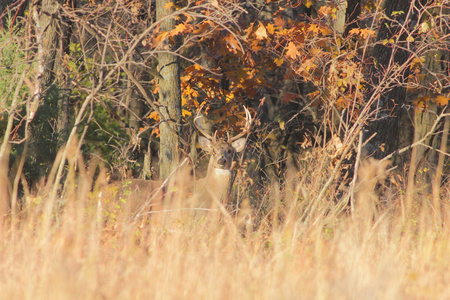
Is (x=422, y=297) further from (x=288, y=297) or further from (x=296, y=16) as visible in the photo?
(x=296, y=16)

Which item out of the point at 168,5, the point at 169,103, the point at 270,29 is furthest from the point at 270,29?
the point at 169,103

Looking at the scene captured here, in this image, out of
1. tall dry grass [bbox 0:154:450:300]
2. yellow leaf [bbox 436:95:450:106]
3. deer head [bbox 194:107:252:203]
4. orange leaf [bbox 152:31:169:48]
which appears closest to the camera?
tall dry grass [bbox 0:154:450:300]

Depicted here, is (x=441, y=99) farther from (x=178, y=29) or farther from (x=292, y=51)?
(x=178, y=29)

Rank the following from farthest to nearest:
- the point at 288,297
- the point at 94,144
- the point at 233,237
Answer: the point at 94,144 → the point at 233,237 → the point at 288,297

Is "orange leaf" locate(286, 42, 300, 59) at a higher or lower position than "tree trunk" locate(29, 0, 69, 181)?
higher

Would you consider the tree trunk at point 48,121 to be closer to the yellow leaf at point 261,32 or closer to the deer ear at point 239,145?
the deer ear at point 239,145

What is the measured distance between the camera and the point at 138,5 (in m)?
7.36

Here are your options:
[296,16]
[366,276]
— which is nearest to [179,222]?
[366,276]

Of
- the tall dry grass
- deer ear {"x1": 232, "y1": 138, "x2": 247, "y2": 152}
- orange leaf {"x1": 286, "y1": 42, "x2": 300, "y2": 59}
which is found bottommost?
the tall dry grass

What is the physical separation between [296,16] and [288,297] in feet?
29.3

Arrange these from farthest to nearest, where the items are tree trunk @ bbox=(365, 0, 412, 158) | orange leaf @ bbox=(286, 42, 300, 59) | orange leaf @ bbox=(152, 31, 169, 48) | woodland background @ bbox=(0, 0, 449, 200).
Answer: tree trunk @ bbox=(365, 0, 412, 158)
orange leaf @ bbox=(286, 42, 300, 59)
orange leaf @ bbox=(152, 31, 169, 48)
woodland background @ bbox=(0, 0, 449, 200)

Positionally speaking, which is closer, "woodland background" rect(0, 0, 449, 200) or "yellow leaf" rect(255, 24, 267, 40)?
"woodland background" rect(0, 0, 449, 200)

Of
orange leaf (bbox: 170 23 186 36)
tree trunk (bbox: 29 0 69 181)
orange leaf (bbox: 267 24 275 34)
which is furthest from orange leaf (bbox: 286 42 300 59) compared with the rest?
tree trunk (bbox: 29 0 69 181)

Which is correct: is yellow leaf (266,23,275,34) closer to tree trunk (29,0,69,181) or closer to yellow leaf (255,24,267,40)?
yellow leaf (255,24,267,40)
